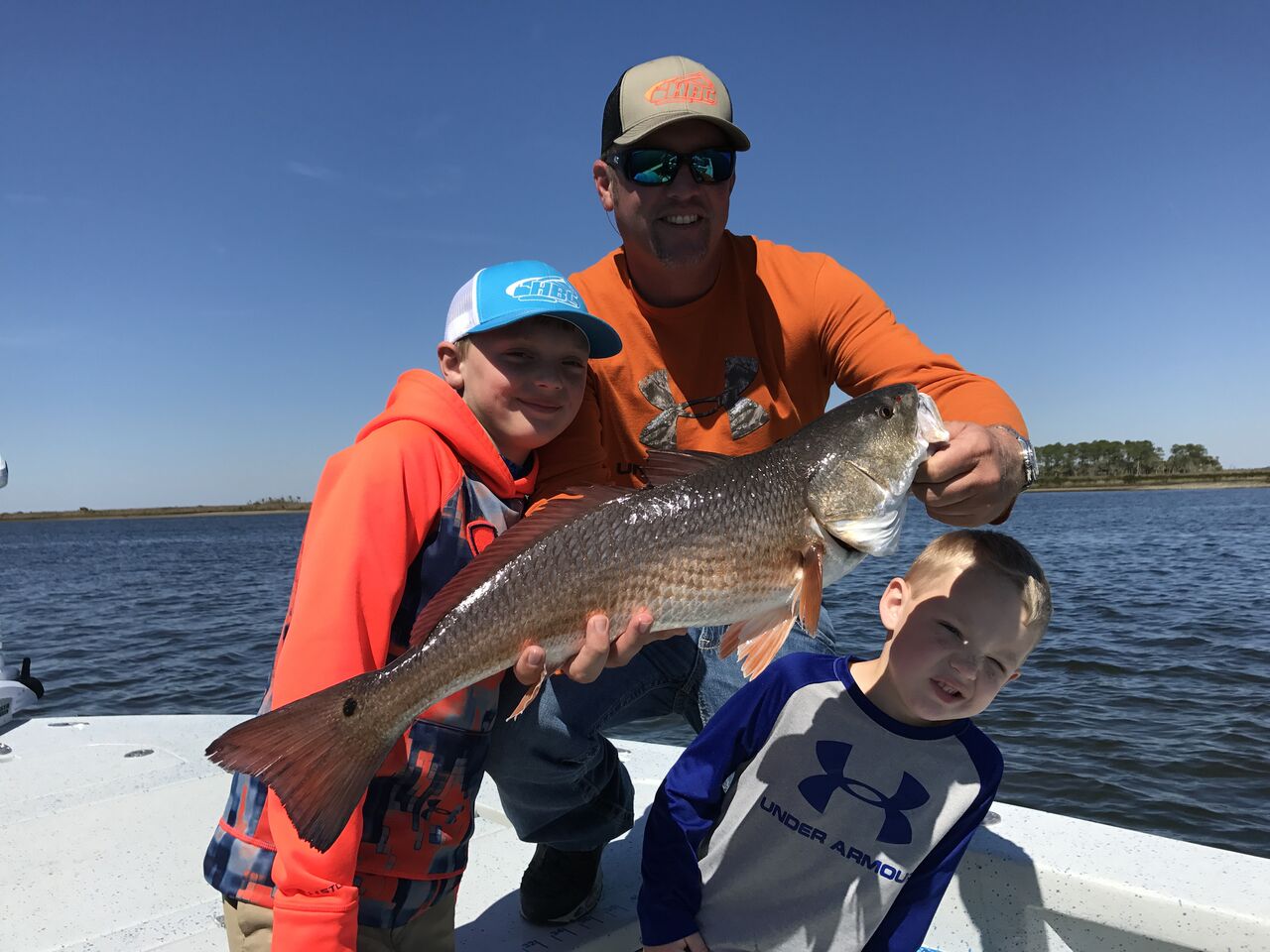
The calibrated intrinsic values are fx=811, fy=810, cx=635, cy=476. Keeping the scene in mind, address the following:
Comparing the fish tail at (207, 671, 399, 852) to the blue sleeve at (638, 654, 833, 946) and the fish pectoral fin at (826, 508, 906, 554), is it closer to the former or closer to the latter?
the blue sleeve at (638, 654, 833, 946)

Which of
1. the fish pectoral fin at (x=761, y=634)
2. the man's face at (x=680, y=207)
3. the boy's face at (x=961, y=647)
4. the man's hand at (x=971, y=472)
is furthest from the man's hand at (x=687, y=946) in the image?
the man's face at (x=680, y=207)

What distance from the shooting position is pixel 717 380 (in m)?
3.66

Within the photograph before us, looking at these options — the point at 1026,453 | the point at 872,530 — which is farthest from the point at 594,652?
the point at 1026,453

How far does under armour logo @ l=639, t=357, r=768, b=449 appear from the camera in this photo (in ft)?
11.7

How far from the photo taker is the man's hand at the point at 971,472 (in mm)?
2402

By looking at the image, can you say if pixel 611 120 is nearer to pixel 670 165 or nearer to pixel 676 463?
pixel 670 165

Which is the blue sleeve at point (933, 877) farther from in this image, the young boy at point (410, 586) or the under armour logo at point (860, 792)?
the young boy at point (410, 586)

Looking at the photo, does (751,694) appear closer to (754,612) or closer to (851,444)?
(754,612)

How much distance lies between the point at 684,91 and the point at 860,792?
288cm

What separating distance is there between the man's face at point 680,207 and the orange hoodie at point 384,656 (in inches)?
50.5

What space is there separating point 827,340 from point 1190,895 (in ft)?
8.28

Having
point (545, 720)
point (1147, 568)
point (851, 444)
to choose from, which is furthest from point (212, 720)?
point (1147, 568)

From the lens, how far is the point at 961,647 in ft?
8.27

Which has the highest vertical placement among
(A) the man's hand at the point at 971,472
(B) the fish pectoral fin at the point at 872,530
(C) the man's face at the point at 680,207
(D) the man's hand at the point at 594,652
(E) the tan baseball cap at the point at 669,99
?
(E) the tan baseball cap at the point at 669,99
